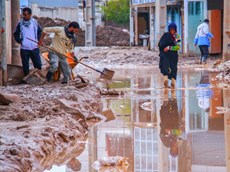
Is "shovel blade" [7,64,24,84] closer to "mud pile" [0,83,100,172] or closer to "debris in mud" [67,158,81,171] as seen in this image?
"mud pile" [0,83,100,172]

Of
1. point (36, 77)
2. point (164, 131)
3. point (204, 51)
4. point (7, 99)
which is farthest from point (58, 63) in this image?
point (204, 51)

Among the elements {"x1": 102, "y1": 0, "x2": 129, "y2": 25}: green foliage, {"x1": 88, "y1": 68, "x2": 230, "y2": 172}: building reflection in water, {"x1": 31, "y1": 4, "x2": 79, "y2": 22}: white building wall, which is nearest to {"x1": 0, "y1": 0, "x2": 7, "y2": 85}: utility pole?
{"x1": 88, "y1": 68, "x2": 230, "y2": 172}: building reflection in water

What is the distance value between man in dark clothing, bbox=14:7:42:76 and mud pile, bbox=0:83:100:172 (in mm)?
1834

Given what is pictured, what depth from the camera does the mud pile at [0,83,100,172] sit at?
22.5 ft

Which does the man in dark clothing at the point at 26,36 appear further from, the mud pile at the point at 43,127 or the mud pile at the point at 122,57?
the mud pile at the point at 122,57

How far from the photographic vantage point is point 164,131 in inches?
369

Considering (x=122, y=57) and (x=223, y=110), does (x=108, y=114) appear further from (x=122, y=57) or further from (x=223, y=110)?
(x=122, y=57)

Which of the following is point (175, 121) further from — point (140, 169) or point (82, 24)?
point (82, 24)

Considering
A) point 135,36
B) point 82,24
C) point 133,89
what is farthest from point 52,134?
point 82,24

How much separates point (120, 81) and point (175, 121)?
7.98 m

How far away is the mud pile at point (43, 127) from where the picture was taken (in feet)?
22.5

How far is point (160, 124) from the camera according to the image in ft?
33.0

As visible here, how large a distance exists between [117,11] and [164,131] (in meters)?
45.4

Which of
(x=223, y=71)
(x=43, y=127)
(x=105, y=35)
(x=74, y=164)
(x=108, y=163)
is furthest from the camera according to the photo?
(x=105, y=35)
